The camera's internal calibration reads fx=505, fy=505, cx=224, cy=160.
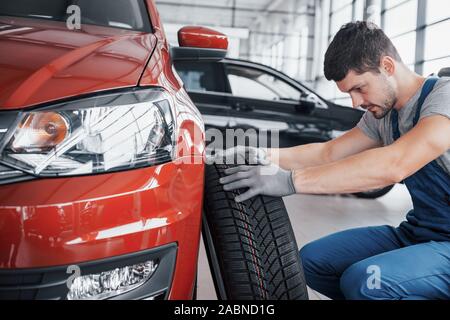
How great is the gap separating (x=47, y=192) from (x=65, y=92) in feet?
0.68

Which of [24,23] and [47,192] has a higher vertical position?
[24,23]

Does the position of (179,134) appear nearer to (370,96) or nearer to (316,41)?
(370,96)

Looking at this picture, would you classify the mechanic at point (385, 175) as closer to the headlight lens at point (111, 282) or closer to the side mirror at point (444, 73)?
the side mirror at point (444, 73)

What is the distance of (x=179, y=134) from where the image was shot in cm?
110

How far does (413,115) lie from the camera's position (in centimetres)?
162

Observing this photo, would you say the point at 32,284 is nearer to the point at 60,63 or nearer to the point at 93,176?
the point at 93,176

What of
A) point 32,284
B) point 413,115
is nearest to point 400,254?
point 413,115

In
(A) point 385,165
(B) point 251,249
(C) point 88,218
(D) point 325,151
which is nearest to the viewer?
(C) point 88,218

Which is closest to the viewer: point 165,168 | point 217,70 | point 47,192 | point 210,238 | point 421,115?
point 47,192

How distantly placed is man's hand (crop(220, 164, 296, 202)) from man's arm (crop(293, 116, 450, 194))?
0.07 m

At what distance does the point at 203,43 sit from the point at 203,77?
10.9 ft

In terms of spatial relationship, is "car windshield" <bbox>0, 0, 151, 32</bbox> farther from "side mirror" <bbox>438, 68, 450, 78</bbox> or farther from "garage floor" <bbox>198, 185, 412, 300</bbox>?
"garage floor" <bbox>198, 185, 412, 300</bbox>

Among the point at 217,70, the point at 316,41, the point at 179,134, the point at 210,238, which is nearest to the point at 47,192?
the point at 179,134

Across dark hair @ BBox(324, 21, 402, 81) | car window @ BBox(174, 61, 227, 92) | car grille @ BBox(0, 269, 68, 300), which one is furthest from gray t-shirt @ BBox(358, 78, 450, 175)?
car window @ BBox(174, 61, 227, 92)
